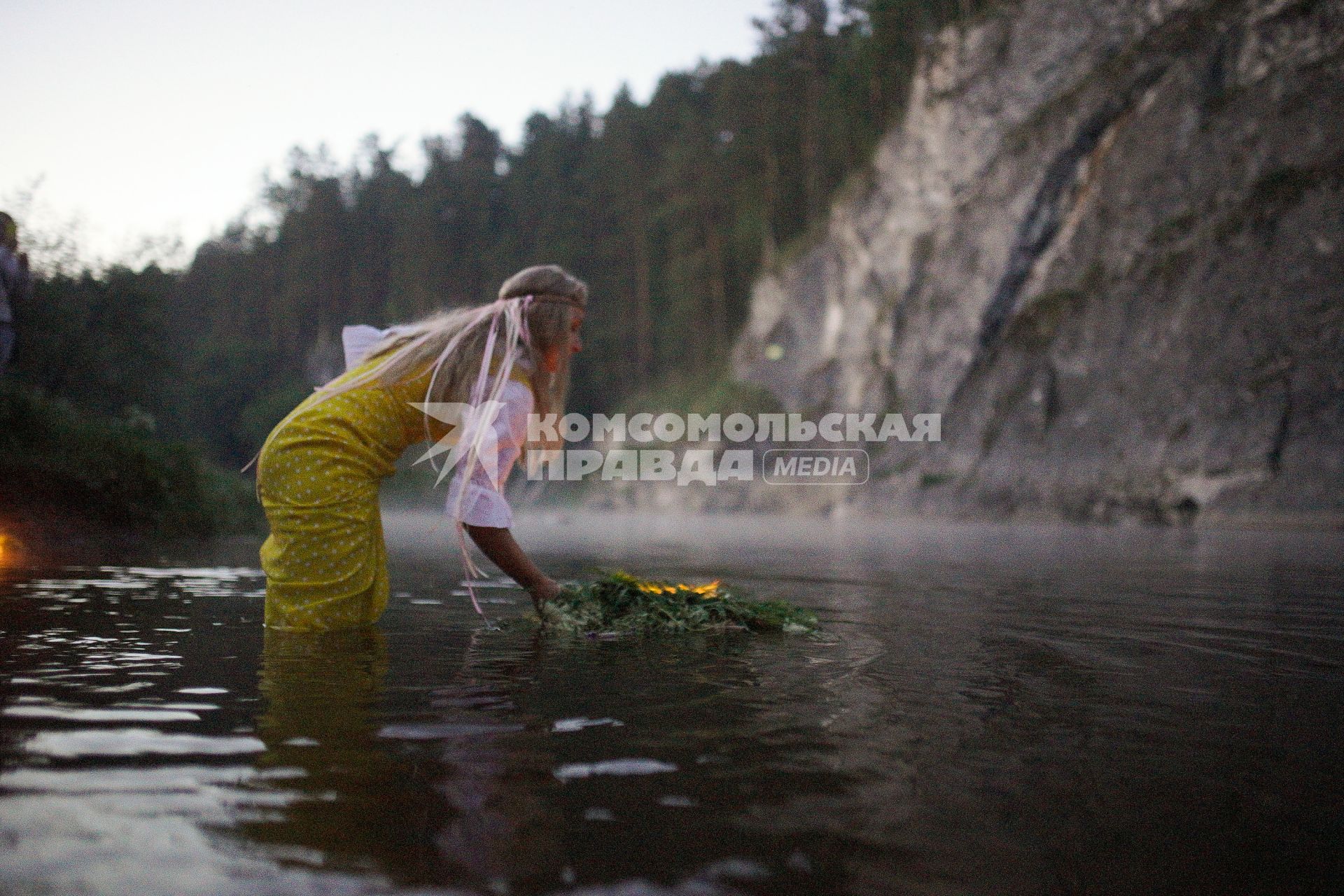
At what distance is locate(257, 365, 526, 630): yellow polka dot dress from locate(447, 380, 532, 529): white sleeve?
0.32 meters

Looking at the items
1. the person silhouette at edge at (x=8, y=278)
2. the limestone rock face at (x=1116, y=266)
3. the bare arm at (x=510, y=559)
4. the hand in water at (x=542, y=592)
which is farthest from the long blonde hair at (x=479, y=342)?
the limestone rock face at (x=1116, y=266)

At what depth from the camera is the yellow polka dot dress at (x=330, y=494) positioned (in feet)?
12.8

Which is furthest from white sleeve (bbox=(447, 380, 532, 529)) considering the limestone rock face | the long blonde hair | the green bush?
the limestone rock face

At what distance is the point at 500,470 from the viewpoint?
395 cm

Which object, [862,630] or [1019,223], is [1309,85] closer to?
[1019,223]

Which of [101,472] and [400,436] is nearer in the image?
[400,436]

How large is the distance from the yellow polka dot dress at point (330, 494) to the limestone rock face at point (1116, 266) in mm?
19639

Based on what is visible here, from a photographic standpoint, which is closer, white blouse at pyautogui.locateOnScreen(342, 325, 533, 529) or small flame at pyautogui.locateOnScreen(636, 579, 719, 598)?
white blouse at pyautogui.locateOnScreen(342, 325, 533, 529)

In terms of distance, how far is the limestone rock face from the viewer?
21.1 metres

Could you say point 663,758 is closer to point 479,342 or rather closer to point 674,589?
point 479,342

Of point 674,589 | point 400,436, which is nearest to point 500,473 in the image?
point 400,436

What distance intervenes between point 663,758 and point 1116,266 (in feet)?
88.2

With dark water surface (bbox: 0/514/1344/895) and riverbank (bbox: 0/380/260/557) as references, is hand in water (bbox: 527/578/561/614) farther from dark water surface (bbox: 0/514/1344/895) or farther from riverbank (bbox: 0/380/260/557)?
riverbank (bbox: 0/380/260/557)

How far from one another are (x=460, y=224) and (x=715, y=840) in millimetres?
70959
